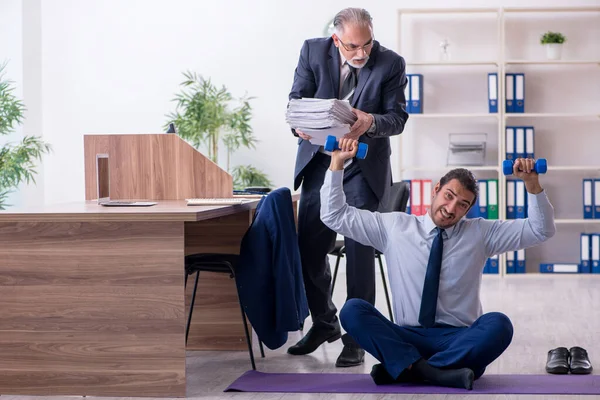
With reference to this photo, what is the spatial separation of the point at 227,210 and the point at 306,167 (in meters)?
0.51

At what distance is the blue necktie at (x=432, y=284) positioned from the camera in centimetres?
306

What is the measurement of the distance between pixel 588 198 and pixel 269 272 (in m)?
4.05

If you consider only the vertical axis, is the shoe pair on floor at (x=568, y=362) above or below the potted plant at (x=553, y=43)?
below

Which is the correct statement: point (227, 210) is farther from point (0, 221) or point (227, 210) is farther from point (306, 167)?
point (0, 221)

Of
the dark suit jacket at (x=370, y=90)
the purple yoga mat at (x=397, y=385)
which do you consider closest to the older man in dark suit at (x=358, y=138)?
the dark suit jacket at (x=370, y=90)

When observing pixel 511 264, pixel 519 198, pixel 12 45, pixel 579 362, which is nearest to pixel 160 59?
pixel 12 45

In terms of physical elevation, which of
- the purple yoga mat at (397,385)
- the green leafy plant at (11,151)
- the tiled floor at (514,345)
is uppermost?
the green leafy plant at (11,151)

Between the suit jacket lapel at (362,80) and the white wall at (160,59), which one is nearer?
the suit jacket lapel at (362,80)

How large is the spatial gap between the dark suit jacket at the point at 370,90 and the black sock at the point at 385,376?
763mm

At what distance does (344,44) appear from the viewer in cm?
334

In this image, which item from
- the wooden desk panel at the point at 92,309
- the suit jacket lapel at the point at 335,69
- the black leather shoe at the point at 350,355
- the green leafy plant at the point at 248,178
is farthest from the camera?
the green leafy plant at the point at 248,178

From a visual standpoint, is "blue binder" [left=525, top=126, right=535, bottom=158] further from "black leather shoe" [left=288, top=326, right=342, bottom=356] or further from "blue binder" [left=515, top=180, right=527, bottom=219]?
"black leather shoe" [left=288, top=326, right=342, bottom=356]

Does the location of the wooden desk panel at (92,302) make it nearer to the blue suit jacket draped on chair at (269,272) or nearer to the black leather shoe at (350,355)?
the blue suit jacket draped on chair at (269,272)

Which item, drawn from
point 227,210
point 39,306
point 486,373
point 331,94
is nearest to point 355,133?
point 331,94
